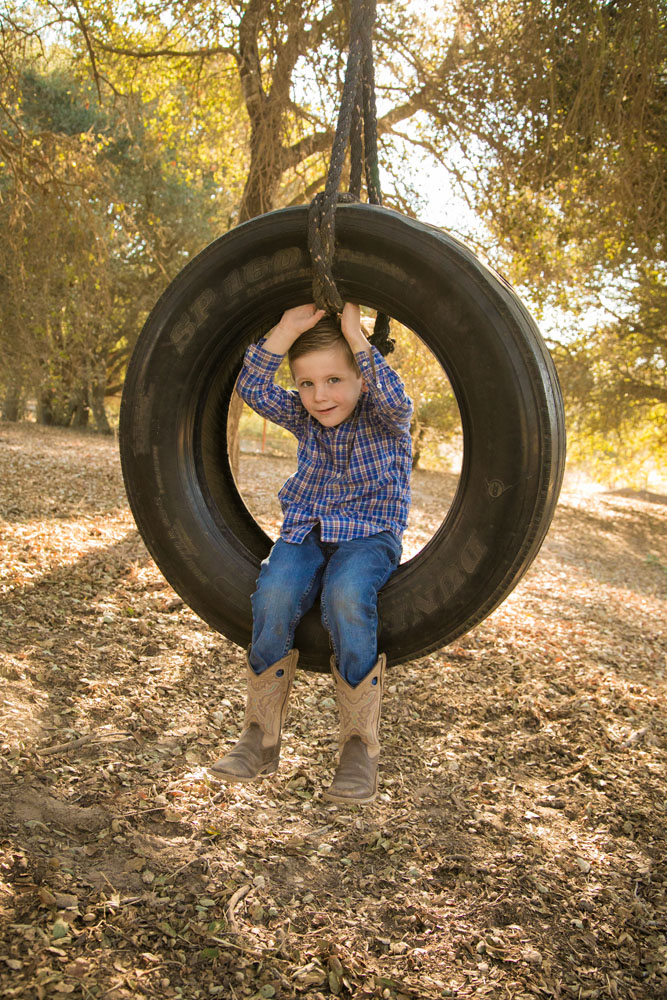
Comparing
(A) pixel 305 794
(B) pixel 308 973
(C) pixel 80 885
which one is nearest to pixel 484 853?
(A) pixel 305 794

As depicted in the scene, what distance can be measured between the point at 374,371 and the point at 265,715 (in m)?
1.02

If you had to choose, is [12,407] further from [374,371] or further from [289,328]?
[374,371]

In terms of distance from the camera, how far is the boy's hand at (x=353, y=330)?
7.27 feet

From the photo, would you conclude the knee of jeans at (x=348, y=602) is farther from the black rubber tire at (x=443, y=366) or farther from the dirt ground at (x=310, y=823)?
the dirt ground at (x=310, y=823)

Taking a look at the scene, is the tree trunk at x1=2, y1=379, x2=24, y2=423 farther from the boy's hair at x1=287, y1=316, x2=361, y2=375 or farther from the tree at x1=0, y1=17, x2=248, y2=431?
the boy's hair at x1=287, y1=316, x2=361, y2=375

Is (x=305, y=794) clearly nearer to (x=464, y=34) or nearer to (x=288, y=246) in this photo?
(x=288, y=246)

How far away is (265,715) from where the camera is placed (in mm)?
2238

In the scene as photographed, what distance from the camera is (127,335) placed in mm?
16531

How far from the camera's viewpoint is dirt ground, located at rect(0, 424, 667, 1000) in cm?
229

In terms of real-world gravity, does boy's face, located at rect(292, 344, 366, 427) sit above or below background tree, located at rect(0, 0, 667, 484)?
below

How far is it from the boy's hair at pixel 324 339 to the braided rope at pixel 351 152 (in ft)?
0.32

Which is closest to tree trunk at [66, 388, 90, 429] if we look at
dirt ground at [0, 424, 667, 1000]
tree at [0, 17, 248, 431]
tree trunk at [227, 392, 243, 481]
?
tree at [0, 17, 248, 431]

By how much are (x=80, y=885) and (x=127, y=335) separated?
1526 centimetres

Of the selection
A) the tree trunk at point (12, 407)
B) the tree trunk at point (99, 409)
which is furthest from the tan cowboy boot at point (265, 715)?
the tree trunk at point (99, 409)
